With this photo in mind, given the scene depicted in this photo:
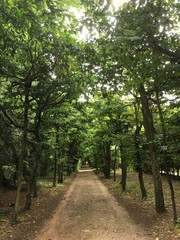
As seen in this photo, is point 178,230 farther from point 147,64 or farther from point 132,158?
point 132,158

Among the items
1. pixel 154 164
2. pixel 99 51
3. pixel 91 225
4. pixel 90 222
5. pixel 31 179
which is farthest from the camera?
pixel 31 179

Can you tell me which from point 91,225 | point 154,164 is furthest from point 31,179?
point 154,164

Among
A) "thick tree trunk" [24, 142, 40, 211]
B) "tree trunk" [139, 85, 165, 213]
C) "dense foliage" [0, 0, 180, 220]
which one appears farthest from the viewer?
"thick tree trunk" [24, 142, 40, 211]

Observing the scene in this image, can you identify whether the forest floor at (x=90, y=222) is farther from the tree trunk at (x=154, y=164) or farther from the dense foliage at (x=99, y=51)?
the dense foliage at (x=99, y=51)

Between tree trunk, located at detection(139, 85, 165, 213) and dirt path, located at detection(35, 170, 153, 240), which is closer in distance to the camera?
dirt path, located at detection(35, 170, 153, 240)

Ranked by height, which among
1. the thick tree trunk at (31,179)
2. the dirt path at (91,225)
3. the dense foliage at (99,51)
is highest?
the dense foliage at (99,51)

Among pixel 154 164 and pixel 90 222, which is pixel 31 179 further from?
pixel 154 164

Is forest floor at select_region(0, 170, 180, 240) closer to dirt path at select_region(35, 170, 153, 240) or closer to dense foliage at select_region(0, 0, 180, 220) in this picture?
dirt path at select_region(35, 170, 153, 240)

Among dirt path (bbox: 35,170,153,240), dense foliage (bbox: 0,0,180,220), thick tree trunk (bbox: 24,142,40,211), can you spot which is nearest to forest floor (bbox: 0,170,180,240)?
dirt path (bbox: 35,170,153,240)

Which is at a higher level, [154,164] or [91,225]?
[154,164]

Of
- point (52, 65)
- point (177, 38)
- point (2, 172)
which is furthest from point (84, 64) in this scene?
point (2, 172)

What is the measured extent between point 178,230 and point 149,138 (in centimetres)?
455

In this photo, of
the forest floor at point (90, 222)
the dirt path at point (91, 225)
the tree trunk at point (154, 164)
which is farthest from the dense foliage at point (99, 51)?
the dirt path at point (91, 225)

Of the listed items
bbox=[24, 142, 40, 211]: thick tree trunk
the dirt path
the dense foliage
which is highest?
the dense foliage
